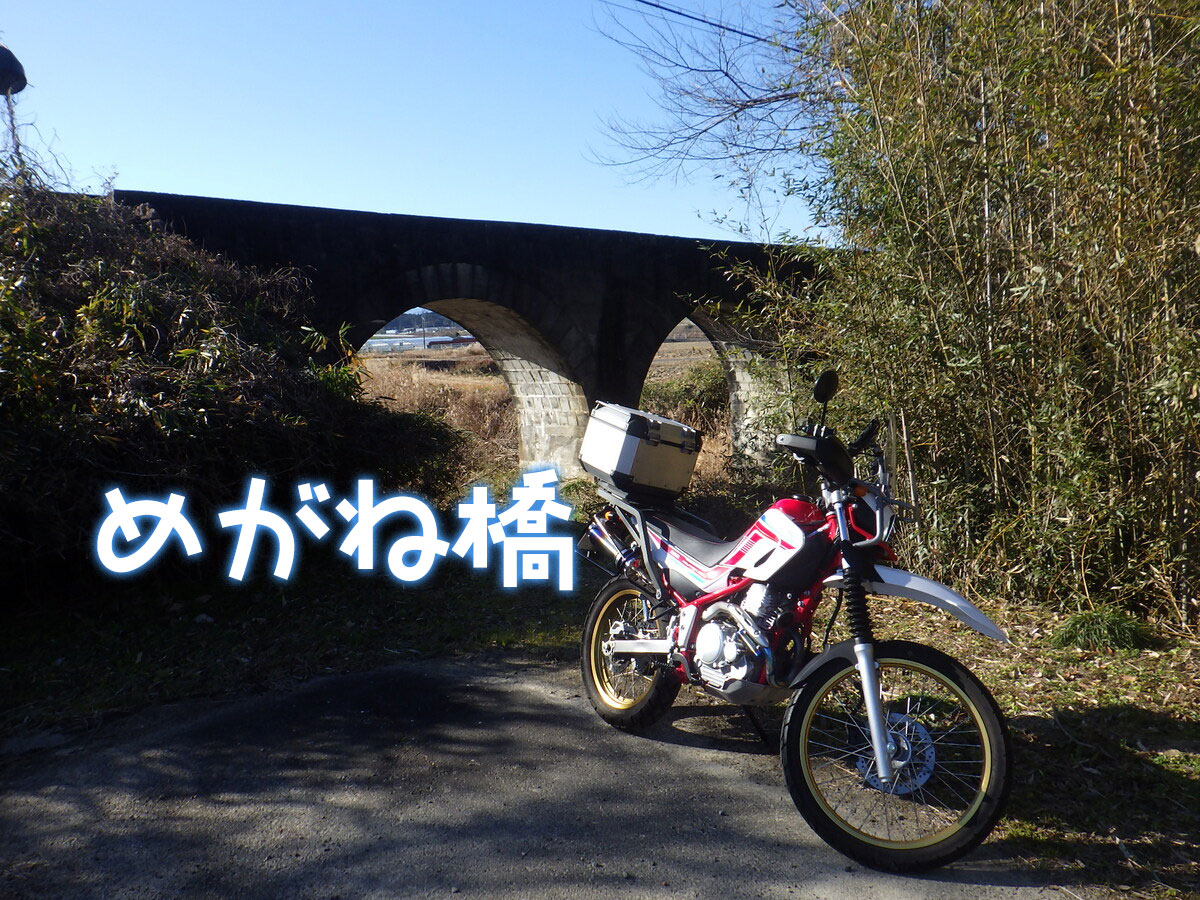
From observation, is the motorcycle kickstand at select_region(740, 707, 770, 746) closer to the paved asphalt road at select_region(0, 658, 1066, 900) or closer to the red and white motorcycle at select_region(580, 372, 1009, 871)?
the paved asphalt road at select_region(0, 658, 1066, 900)

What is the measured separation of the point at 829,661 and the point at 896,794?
558 mm

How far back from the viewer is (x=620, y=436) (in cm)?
391

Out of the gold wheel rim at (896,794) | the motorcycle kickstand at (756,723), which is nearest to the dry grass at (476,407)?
the motorcycle kickstand at (756,723)

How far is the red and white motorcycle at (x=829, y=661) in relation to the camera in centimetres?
273

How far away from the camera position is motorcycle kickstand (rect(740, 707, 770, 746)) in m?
3.66

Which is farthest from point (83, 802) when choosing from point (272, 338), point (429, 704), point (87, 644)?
point (272, 338)

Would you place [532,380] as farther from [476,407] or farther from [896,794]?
[896,794]

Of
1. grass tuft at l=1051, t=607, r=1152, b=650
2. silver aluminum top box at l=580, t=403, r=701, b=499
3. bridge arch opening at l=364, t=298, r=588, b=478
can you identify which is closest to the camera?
silver aluminum top box at l=580, t=403, r=701, b=499

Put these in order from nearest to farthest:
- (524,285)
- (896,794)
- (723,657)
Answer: (896,794)
(723,657)
(524,285)

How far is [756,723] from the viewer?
12.0 feet

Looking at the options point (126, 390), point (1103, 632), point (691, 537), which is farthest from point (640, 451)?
point (126, 390)

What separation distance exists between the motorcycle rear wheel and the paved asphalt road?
0.10 m

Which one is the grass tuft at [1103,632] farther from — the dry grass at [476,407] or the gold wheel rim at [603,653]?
the dry grass at [476,407]

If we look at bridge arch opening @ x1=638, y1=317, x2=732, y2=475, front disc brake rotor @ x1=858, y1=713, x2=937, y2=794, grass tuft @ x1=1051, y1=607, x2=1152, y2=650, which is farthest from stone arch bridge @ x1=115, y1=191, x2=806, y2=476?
front disc brake rotor @ x1=858, y1=713, x2=937, y2=794
